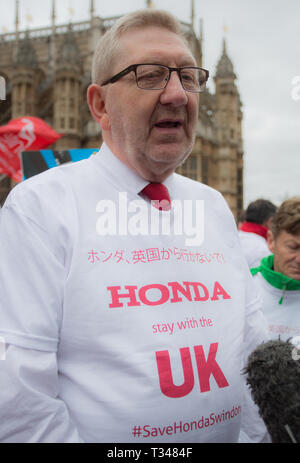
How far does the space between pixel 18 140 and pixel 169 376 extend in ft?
24.2

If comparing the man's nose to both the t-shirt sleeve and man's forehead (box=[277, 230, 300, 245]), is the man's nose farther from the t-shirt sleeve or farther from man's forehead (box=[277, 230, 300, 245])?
man's forehead (box=[277, 230, 300, 245])

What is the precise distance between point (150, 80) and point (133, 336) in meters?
0.83

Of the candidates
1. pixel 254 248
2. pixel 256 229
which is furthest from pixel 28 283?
pixel 256 229

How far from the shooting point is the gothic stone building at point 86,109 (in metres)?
23.0

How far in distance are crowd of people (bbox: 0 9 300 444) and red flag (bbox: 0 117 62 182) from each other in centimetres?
552

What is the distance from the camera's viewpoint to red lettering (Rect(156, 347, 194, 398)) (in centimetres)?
126

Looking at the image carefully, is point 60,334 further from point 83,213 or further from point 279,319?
point 279,319

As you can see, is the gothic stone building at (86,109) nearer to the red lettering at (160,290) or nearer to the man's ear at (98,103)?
the man's ear at (98,103)

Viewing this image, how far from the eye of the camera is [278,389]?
112 centimetres

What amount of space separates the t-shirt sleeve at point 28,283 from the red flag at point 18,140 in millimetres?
5702

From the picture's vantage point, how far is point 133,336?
126 centimetres

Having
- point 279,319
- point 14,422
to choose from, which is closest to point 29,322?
point 14,422

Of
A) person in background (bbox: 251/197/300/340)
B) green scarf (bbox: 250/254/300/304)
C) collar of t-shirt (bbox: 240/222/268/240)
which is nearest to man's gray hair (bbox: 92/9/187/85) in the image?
person in background (bbox: 251/197/300/340)

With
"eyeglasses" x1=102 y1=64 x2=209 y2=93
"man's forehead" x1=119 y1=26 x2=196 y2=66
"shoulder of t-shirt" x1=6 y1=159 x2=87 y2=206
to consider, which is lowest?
"shoulder of t-shirt" x1=6 y1=159 x2=87 y2=206
